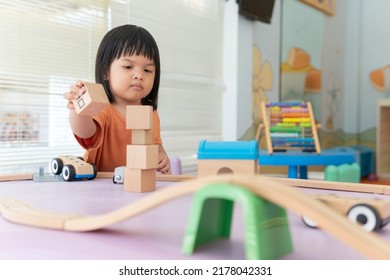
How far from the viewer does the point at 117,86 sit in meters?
0.95

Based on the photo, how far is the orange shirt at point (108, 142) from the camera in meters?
0.97

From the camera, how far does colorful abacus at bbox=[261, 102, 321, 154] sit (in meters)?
2.16

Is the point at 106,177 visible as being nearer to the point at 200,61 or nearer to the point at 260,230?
the point at 260,230

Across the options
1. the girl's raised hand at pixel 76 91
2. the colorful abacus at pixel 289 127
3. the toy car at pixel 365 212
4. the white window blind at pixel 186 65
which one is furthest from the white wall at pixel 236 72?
the toy car at pixel 365 212

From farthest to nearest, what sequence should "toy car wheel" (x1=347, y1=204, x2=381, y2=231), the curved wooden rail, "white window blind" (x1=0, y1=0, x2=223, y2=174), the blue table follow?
the blue table, "white window blind" (x1=0, y1=0, x2=223, y2=174), "toy car wheel" (x1=347, y1=204, x2=381, y2=231), the curved wooden rail

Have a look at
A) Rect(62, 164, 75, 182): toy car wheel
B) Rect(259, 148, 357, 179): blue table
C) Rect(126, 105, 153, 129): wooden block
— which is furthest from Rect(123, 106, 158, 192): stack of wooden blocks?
Rect(259, 148, 357, 179): blue table

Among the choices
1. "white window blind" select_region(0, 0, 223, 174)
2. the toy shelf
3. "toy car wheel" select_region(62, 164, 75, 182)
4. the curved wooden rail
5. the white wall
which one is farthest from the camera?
the toy shelf

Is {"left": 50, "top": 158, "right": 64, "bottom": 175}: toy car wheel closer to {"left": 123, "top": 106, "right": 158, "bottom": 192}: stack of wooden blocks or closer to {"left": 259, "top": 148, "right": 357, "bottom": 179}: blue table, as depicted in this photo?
{"left": 123, "top": 106, "right": 158, "bottom": 192}: stack of wooden blocks

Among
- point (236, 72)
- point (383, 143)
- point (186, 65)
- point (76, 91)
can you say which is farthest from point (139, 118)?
point (383, 143)

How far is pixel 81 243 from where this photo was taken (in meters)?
0.38

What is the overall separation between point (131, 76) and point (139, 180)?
368 mm

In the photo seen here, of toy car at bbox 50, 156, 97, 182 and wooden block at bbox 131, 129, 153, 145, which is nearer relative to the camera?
wooden block at bbox 131, 129, 153, 145

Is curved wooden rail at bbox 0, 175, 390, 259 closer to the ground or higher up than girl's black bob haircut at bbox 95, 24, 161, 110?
closer to the ground

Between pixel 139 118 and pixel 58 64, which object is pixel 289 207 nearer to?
pixel 139 118
